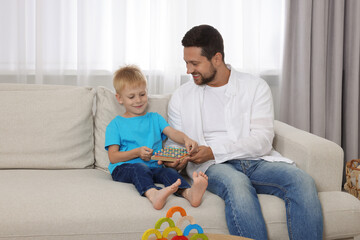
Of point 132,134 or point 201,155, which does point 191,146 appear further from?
point 132,134

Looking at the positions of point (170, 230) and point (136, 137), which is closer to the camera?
point (170, 230)

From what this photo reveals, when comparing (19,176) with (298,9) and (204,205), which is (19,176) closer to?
(204,205)

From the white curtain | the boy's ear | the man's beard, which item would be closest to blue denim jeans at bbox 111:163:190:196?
the boy's ear

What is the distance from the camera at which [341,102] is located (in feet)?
10.9

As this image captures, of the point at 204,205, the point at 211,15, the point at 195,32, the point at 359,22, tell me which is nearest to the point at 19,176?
the point at 204,205

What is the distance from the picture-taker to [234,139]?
7.06ft

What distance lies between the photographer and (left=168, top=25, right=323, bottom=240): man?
176 centimetres

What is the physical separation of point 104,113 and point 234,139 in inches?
28.0

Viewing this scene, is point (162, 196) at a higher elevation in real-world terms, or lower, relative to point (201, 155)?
lower

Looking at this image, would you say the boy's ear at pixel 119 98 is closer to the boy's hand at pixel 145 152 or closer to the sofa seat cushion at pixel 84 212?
the boy's hand at pixel 145 152

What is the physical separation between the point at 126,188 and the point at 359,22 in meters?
2.18

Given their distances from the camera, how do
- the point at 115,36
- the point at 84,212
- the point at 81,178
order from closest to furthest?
the point at 84,212 → the point at 81,178 → the point at 115,36

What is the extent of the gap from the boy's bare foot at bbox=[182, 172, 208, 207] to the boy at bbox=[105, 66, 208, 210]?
0.51ft

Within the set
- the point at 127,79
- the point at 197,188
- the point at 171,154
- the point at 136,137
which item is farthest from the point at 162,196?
the point at 127,79
